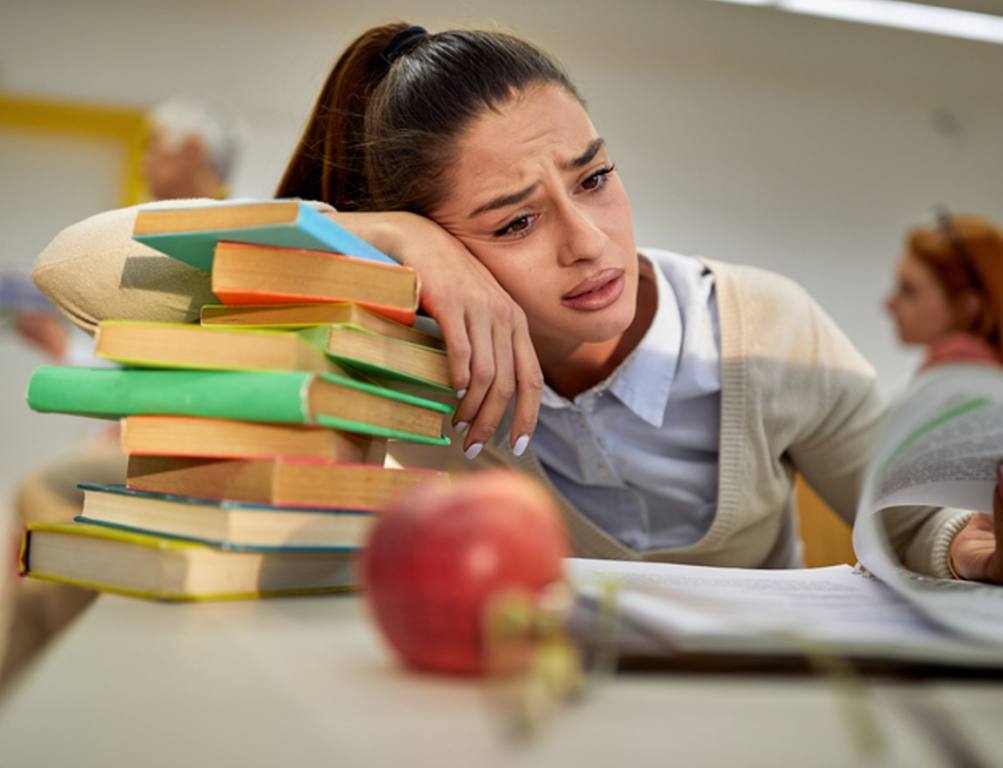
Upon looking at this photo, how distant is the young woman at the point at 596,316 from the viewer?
96 cm

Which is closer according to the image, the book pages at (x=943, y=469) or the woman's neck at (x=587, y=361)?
the book pages at (x=943, y=469)

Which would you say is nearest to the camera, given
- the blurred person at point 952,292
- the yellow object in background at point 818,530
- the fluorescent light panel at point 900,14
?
the yellow object in background at point 818,530

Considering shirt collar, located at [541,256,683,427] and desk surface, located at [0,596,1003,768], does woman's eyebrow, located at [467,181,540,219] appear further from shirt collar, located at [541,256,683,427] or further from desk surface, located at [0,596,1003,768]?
desk surface, located at [0,596,1003,768]

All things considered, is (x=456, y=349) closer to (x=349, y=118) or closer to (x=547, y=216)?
(x=547, y=216)

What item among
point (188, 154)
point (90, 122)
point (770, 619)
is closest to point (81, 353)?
point (188, 154)

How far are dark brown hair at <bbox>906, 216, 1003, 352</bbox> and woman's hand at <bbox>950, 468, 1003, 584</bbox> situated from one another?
2.86 meters

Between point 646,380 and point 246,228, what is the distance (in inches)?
24.3

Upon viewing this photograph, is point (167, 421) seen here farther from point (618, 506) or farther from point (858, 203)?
point (858, 203)

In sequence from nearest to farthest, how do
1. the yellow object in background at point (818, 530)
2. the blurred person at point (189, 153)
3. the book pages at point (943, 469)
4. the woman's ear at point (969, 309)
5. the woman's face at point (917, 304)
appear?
the book pages at point (943, 469) < the yellow object in background at point (818, 530) < the blurred person at point (189, 153) < the woman's ear at point (969, 309) < the woman's face at point (917, 304)

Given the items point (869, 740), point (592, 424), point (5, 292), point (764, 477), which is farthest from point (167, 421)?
point (5, 292)

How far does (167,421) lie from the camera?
0.54 m

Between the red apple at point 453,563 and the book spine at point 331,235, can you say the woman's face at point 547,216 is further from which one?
the red apple at point 453,563

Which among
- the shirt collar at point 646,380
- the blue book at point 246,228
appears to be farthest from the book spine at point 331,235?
the shirt collar at point 646,380

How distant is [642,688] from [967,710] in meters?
0.10
